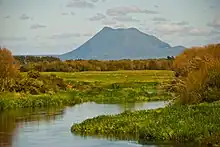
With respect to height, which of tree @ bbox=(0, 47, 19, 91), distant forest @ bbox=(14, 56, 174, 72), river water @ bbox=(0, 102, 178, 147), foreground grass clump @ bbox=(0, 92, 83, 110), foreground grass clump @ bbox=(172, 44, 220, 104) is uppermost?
distant forest @ bbox=(14, 56, 174, 72)

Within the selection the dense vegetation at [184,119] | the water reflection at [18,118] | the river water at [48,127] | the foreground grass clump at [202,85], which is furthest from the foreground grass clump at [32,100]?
the foreground grass clump at [202,85]

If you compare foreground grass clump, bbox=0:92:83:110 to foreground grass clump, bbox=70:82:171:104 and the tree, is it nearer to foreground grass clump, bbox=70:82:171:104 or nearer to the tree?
the tree

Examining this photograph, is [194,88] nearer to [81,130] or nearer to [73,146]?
[81,130]

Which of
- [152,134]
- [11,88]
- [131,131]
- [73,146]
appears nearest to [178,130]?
[152,134]

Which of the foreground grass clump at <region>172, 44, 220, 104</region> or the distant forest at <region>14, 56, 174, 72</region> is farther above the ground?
the distant forest at <region>14, 56, 174, 72</region>

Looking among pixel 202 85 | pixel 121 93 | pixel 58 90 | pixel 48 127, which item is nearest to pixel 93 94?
pixel 121 93

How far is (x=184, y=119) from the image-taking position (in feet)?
57.1

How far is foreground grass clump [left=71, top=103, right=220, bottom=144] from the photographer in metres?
16.3

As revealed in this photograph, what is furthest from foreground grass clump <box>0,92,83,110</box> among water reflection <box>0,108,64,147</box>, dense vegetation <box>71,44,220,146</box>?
dense vegetation <box>71,44,220,146</box>

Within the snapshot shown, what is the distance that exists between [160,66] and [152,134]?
45.5m

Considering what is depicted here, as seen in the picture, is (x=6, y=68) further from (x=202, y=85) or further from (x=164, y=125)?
(x=164, y=125)

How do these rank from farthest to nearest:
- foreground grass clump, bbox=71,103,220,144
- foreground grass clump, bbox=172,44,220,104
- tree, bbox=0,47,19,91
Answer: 1. tree, bbox=0,47,19,91
2. foreground grass clump, bbox=172,44,220,104
3. foreground grass clump, bbox=71,103,220,144

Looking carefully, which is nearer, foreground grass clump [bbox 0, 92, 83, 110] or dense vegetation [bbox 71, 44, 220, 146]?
dense vegetation [bbox 71, 44, 220, 146]

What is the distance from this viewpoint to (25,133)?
19703mm
